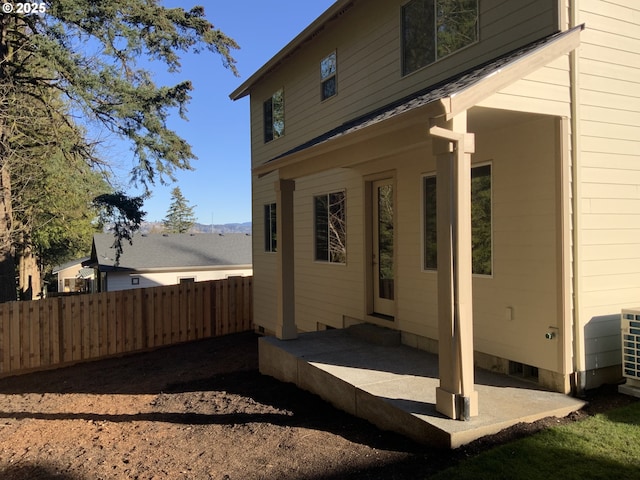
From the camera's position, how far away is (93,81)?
11906 mm

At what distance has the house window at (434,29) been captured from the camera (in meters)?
6.12

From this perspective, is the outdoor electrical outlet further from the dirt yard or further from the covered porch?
the dirt yard

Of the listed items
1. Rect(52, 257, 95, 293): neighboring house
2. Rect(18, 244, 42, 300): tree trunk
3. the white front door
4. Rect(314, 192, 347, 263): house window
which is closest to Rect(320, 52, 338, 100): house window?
Rect(314, 192, 347, 263): house window

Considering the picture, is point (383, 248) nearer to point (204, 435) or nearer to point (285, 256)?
point (285, 256)

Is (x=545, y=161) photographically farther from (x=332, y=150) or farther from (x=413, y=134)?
(x=332, y=150)

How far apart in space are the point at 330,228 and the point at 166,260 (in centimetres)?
1853

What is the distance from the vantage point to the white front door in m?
7.87

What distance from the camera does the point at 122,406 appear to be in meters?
6.83

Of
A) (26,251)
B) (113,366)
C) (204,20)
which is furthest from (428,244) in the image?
(26,251)

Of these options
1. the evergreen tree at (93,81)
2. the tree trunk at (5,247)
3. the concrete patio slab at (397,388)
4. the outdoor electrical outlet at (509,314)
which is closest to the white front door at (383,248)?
the concrete patio slab at (397,388)

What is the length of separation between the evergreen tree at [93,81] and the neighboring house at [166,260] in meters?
10.0

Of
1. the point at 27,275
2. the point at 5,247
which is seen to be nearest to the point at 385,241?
the point at 5,247

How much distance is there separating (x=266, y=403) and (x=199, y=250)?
916 inches

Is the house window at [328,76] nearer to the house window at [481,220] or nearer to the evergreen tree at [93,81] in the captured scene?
the house window at [481,220]
